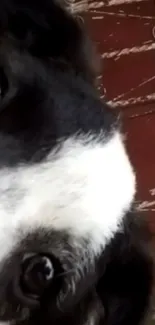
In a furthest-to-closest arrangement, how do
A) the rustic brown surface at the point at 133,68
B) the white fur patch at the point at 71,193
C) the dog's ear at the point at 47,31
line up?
the rustic brown surface at the point at 133,68
the dog's ear at the point at 47,31
the white fur patch at the point at 71,193

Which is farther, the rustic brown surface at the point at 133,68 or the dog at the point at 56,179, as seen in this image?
the rustic brown surface at the point at 133,68

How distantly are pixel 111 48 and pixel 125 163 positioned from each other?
2.01 feet

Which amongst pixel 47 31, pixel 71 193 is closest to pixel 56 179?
pixel 71 193

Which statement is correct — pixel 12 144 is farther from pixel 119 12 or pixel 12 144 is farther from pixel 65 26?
pixel 119 12

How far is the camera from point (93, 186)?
91 cm

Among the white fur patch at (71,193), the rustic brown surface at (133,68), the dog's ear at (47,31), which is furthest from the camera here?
the rustic brown surface at (133,68)

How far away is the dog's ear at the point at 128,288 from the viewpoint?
1.05 m

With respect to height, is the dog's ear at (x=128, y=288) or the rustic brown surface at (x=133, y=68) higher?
the rustic brown surface at (x=133, y=68)

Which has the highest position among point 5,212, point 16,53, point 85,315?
point 16,53

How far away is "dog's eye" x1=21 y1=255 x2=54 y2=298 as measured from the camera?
89 cm

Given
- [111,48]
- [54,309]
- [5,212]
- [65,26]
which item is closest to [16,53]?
[65,26]

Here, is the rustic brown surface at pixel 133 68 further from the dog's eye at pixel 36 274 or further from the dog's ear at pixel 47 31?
the dog's eye at pixel 36 274

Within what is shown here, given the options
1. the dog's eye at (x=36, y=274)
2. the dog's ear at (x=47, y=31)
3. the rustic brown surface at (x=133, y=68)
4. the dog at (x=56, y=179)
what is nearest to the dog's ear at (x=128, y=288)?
the dog at (x=56, y=179)

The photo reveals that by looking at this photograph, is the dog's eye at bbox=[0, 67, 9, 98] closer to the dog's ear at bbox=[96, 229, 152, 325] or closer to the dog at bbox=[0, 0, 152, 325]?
the dog at bbox=[0, 0, 152, 325]
